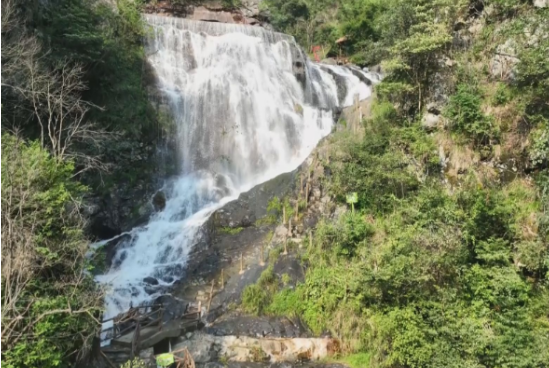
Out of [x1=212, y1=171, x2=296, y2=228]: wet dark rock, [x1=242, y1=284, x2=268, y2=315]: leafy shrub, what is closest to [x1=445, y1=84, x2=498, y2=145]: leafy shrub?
[x1=212, y1=171, x2=296, y2=228]: wet dark rock

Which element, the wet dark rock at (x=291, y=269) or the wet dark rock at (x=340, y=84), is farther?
the wet dark rock at (x=340, y=84)

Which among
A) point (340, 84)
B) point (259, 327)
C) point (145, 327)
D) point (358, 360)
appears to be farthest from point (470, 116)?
point (340, 84)

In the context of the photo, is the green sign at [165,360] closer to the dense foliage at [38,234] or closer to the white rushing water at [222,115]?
the dense foliage at [38,234]

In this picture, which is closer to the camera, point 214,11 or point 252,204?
point 252,204

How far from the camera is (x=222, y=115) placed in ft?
72.5

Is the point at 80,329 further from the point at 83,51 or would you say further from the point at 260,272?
the point at 83,51

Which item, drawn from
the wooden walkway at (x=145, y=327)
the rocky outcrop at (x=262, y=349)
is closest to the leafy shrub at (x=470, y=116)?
the rocky outcrop at (x=262, y=349)

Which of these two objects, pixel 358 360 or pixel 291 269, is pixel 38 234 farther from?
pixel 358 360

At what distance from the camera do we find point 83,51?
623 inches

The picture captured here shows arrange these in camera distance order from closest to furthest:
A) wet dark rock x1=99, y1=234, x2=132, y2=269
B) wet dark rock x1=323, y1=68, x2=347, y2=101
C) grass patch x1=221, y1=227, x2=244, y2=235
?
wet dark rock x1=99, y1=234, x2=132, y2=269 → grass patch x1=221, y1=227, x2=244, y2=235 → wet dark rock x1=323, y1=68, x2=347, y2=101

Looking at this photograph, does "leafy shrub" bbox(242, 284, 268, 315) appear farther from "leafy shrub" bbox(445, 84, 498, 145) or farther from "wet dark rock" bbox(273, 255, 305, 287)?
"leafy shrub" bbox(445, 84, 498, 145)

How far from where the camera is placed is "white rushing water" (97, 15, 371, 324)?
54.5 feet

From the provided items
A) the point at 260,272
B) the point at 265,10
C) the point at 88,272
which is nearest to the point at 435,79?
the point at 260,272

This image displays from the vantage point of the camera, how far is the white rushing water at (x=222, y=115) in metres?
16.6
